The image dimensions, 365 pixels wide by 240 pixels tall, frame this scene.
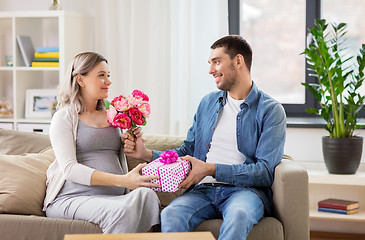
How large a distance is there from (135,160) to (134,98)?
0.55m

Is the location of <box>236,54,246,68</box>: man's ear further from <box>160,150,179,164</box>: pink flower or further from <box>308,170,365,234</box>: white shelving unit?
<box>308,170,365,234</box>: white shelving unit

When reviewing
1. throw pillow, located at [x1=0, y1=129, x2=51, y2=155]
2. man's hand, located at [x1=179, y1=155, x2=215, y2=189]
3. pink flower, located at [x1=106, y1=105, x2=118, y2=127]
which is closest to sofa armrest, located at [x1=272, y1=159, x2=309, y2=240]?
man's hand, located at [x1=179, y1=155, x2=215, y2=189]

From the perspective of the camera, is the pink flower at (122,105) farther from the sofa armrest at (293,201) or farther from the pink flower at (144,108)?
the sofa armrest at (293,201)

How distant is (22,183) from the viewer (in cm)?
251

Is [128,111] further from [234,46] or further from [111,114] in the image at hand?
[234,46]

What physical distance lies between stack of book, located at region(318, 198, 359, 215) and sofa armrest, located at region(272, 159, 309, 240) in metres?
1.15

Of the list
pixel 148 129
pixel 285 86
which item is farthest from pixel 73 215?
pixel 285 86

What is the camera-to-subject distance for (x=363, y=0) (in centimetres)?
390

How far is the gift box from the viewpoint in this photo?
2283mm

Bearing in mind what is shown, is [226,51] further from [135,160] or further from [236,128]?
[135,160]

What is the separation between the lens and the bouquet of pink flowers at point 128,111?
2.38 metres

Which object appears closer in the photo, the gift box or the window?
the gift box

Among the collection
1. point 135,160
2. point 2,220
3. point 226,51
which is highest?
point 226,51

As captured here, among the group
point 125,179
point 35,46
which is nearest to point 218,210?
point 125,179
